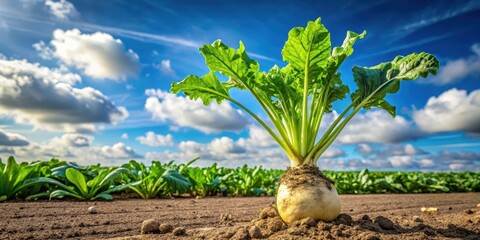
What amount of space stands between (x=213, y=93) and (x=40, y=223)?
7.68 feet

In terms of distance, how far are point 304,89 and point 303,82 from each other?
210 millimetres

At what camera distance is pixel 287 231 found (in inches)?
110

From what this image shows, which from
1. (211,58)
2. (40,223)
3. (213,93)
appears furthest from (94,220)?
(211,58)

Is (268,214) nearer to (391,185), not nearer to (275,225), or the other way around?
(275,225)

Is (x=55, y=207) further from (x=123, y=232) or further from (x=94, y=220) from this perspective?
(x=123, y=232)

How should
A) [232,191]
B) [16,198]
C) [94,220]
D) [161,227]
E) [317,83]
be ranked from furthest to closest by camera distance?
[232,191], [16,198], [94,220], [317,83], [161,227]

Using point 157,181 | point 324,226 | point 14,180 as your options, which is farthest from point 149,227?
point 14,180

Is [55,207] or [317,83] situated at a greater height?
[317,83]

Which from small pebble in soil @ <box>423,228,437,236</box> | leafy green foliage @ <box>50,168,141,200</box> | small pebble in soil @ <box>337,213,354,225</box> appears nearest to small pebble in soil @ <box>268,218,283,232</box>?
small pebble in soil @ <box>337,213,354,225</box>

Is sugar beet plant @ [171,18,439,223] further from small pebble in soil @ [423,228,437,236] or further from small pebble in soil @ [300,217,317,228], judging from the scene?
small pebble in soil @ [423,228,437,236]

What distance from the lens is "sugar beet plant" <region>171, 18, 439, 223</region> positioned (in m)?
3.14

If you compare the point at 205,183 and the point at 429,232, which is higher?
the point at 205,183

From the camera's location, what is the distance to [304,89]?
11.0ft

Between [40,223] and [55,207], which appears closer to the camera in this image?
[40,223]
